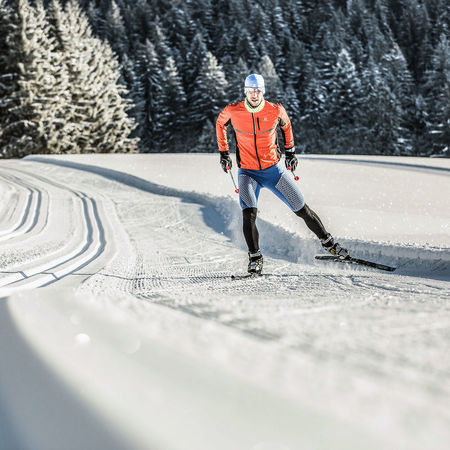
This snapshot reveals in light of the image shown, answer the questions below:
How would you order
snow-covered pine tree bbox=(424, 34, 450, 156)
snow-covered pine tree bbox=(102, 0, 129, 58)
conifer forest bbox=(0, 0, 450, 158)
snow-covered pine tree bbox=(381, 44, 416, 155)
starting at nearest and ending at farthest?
conifer forest bbox=(0, 0, 450, 158), snow-covered pine tree bbox=(424, 34, 450, 156), snow-covered pine tree bbox=(381, 44, 416, 155), snow-covered pine tree bbox=(102, 0, 129, 58)

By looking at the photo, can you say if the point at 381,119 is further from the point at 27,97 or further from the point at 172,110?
the point at 27,97

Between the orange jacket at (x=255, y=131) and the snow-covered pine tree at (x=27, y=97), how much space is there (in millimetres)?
26609

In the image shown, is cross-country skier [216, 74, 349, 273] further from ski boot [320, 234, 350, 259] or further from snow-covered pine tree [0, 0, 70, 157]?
snow-covered pine tree [0, 0, 70, 157]

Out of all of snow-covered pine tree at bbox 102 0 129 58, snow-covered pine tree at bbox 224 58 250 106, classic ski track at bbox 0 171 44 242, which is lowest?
classic ski track at bbox 0 171 44 242

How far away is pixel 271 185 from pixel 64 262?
2031 millimetres

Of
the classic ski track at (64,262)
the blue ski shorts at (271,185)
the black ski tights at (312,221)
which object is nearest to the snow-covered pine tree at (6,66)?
the classic ski track at (64,262)

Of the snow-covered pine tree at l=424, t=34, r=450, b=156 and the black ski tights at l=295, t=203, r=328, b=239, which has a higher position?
the snow-covered pine tree at l=424, t=34, r=450, b=156

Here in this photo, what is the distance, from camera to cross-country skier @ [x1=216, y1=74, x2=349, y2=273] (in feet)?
13.6

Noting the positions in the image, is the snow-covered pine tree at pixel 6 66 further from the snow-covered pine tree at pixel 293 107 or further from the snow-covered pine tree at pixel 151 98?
the snow-covered pine tree at pixel 293 107

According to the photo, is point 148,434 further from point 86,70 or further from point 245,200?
point 86,70

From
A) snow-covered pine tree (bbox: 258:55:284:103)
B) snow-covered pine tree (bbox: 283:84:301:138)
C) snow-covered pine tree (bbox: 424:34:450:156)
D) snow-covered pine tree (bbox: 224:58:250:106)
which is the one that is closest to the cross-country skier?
snow-covered pine tree (bbox: 424:34:450:156)

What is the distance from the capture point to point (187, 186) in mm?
9492

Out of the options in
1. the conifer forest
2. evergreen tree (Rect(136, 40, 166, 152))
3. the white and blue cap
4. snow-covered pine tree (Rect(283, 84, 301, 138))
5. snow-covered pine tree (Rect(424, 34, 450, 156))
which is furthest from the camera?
evergreen tree (Rect(136, 40, 166, 152))

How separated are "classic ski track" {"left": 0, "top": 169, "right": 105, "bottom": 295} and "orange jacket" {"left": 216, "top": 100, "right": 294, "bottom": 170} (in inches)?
69.8
